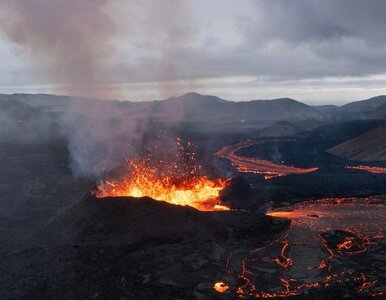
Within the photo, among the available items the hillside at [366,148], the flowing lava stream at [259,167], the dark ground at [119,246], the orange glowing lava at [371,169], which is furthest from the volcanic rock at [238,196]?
the hillside at [366,148]

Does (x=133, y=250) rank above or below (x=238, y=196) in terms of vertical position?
below

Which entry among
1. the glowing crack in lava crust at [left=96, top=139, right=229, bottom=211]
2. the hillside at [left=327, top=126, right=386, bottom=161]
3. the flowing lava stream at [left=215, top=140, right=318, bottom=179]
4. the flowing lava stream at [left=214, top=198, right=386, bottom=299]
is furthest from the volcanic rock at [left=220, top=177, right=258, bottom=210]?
the hillside at [left=327, top=126, right=386, bottom=161]

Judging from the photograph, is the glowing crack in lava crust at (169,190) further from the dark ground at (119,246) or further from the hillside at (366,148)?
the hillside at (366,148)

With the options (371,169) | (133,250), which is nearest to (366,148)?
(371,169)

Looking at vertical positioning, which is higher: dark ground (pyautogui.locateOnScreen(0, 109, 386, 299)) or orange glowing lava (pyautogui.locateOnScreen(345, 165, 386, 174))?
dark ground (pyautogui.locateOnScreen(0, 109, 386, 299))

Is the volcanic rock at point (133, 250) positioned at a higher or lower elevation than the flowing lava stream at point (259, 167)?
higher

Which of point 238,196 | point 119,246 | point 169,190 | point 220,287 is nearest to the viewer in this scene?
point 220,287

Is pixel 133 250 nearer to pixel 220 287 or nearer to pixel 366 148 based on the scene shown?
pixel 220 287

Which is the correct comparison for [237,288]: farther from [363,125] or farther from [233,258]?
[363,125]

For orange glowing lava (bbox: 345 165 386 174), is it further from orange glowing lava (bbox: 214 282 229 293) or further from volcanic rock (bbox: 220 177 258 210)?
orange glowing lava (bbox: 214 282 229 293)
